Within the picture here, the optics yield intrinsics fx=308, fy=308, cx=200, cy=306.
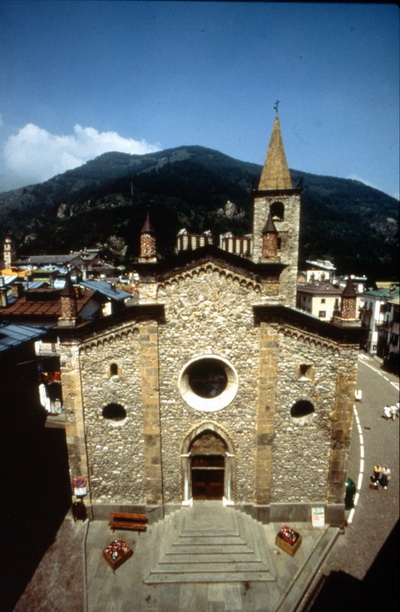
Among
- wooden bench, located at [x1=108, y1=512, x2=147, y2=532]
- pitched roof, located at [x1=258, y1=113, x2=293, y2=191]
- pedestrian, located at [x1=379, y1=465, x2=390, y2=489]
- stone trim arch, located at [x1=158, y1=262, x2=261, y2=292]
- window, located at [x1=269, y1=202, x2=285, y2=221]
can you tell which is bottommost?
pedestrian, located at [x1=379, y1=465, x2=390, y2=489]

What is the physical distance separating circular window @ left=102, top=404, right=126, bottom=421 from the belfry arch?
3.18 m

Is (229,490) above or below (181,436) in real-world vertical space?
below

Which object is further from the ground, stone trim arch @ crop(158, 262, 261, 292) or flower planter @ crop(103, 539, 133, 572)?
stone trim arch @ crop(158, 262, 261, 292)

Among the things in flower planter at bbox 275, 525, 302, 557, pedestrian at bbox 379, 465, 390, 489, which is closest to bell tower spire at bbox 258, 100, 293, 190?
pedestrian at bbox 379, 465, 390, 489

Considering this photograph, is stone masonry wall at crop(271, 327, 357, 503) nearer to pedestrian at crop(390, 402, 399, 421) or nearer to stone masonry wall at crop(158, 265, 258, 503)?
stone masonry wall at crop(158, 265, 258, 503)

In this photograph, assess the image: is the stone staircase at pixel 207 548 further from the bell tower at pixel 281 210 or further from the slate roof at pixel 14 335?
the bell tower at pixel 281 210

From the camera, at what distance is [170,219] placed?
10462cm

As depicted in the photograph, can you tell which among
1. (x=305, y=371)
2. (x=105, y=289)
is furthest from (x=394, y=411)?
(x=105, y=289)

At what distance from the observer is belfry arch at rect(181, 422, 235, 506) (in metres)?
14.4

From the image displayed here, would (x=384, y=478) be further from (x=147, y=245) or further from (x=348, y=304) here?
(x=147, y=245)

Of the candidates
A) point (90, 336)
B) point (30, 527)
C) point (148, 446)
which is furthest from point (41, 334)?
point (30, 527)

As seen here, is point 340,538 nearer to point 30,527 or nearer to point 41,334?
point 30,527

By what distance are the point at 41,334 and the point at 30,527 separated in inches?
368

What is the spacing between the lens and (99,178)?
193 metres
